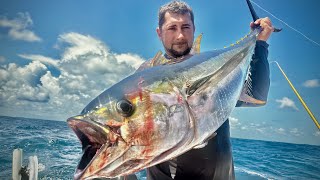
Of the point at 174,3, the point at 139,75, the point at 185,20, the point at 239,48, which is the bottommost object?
the point at 139,75

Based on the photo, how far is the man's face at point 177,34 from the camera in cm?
247

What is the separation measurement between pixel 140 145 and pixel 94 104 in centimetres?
32

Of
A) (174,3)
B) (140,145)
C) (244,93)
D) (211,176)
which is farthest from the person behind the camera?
(174,3)

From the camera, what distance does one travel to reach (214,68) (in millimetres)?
1799

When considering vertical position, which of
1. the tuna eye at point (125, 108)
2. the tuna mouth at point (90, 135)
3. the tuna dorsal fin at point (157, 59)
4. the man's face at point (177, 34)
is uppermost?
the man's face at point (177, 34)

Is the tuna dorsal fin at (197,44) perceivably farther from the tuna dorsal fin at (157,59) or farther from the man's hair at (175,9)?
the tuna dorsal fin at (157,59)

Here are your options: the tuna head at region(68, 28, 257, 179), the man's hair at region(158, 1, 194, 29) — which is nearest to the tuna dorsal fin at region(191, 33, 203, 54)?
the man's hair at region(158, 1, 194, 29)

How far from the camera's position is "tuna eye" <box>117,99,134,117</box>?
126 centimetres

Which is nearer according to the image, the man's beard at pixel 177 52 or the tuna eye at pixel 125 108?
the tuna eye at pixel 125 108

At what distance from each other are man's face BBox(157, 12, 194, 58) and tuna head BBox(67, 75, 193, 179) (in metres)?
1.18

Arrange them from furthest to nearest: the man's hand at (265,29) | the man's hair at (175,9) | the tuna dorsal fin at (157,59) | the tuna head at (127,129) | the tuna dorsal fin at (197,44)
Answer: the man's hand at (265,29)
the man's hair at (175,9)
the tuna dorsal fin at (197,44)
the tuna dorsal fin at (157,59)
the tuna head at (127,129)

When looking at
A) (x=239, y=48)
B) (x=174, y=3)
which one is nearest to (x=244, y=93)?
(x=239, y=48)

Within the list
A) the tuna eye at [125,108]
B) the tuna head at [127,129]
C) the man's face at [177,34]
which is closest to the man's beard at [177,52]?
the man's face at [177,34]

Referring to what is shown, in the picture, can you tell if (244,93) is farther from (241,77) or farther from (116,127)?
(116,127)
